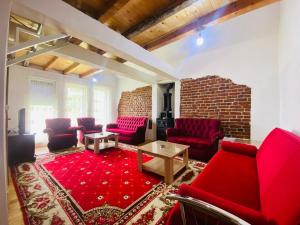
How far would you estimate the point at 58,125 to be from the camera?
4.50 meters

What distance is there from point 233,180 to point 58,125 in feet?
15.5

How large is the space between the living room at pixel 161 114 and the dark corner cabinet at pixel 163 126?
0.14 ft

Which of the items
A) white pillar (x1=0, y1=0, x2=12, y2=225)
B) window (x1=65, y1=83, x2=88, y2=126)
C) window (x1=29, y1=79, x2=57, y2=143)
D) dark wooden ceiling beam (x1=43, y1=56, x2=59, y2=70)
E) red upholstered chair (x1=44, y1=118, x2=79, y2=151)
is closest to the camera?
white pillar (x1=0, y1=0, x2=12, y2=225)

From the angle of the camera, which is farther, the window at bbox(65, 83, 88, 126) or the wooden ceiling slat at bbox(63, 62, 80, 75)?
the window at bbox(65, 83, 88, 126)

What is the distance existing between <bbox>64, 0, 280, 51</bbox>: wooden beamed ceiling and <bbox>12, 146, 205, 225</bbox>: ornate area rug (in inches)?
103

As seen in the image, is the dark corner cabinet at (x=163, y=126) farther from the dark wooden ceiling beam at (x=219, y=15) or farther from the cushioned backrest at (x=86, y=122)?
the dark wooden ceiling beam at (x=219, y=15)

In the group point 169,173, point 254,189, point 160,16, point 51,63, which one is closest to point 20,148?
point 51,63

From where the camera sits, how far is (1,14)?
3.97 ft

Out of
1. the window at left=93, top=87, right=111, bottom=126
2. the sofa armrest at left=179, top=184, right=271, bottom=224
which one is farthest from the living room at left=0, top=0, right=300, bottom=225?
the window at left=93, top=87, right=111, bottom=126

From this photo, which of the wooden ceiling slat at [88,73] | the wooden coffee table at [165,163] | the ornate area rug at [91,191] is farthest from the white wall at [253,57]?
the wooden ceiling slat at [88,73]

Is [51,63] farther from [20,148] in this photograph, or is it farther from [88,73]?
[20,148]

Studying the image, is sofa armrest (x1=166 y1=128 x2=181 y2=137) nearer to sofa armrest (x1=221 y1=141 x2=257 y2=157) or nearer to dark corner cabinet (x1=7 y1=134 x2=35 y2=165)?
sofa armrest (x1=221 y1=141 x2=257 y2=157)

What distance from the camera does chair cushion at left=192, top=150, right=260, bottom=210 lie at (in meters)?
1.26

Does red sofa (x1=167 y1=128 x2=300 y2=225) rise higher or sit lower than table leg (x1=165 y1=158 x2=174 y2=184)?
higher
